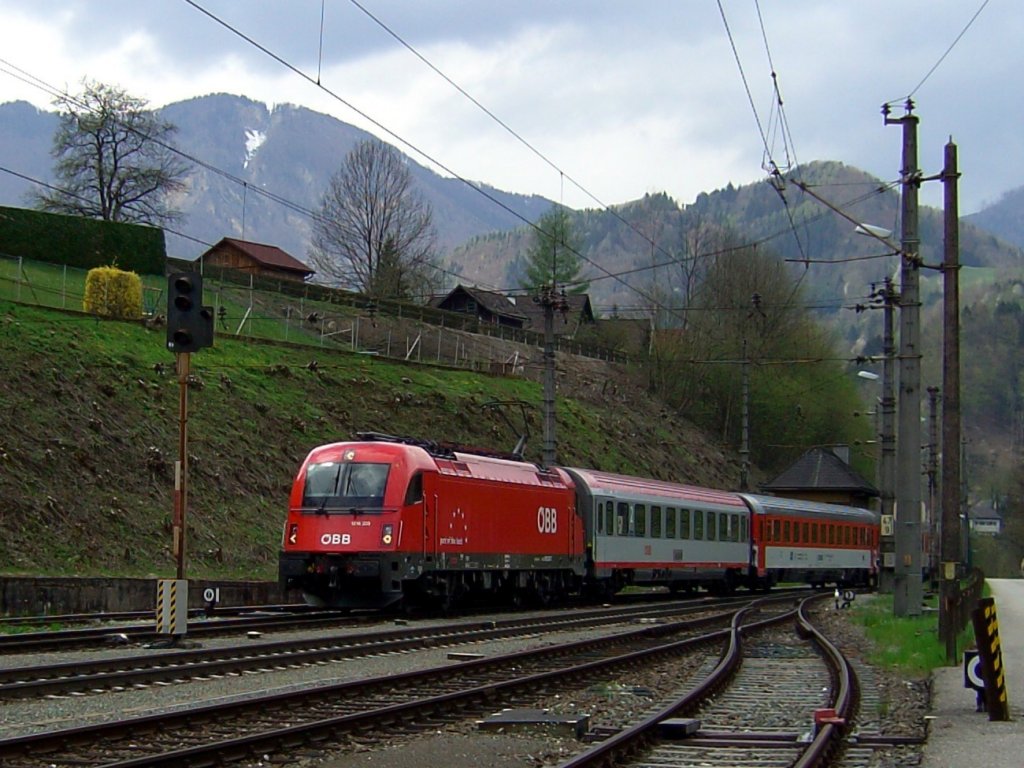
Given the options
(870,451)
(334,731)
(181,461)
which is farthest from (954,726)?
(870,451)

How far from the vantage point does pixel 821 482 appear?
71.3m

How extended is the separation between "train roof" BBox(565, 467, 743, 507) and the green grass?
21.4 ft

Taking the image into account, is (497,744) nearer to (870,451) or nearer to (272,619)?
(272,619)

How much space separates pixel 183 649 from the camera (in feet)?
56.6

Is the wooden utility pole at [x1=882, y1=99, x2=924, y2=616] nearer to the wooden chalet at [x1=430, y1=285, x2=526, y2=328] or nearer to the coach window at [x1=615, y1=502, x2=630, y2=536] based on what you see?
the coach window at [x1=615, y1=502, x2=630, y2=536]

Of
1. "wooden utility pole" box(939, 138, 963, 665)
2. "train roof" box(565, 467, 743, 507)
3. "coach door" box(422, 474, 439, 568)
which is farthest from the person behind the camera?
"train roof" box(565, 467, 743, 507)

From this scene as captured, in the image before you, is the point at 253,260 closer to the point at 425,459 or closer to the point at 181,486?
the point at 425,459

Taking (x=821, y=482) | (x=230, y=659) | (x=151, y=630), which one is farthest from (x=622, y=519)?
(x=821, y=482)

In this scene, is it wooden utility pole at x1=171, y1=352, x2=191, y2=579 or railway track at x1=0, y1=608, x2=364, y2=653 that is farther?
wooden utility pole at x1=171, y1=352, x2=191, y2=579

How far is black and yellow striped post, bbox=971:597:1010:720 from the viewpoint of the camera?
41.0 ft

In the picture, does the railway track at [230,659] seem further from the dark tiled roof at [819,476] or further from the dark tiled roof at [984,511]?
the dark tiled roof at [984,511]

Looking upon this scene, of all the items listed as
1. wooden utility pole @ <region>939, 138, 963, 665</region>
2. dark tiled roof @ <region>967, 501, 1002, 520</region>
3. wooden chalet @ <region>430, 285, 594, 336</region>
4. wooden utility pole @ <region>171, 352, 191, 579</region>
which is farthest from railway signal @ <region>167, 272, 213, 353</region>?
dark tiled roof @ <region>967, 501, 1002, 520</region>

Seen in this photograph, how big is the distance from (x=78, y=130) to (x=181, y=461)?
5297 centimetres

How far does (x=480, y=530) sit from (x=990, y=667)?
15.1 m
